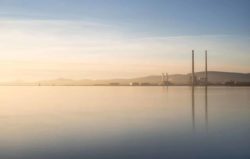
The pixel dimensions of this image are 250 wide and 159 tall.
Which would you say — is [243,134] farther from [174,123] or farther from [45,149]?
[45,149]

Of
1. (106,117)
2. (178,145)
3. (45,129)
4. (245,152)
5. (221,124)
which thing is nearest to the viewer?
(245,152)

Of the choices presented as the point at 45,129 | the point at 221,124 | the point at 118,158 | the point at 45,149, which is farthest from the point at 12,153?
the point at 221,124

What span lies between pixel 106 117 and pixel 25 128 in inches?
82.8

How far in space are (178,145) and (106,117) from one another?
345 cm

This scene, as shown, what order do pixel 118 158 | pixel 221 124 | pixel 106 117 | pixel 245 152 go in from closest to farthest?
pixel 118 158 < pixel 245 152 < pixel 221 124 < pixel 106 117

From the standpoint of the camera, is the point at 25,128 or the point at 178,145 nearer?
the point at 178,145

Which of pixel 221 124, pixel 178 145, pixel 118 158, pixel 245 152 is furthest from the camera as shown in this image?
pixel 221 124

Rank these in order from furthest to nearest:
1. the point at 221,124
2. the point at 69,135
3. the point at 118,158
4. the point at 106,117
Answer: the point at 106,117 < the point at 221,124 < the point at 69,135 < the point at 118,158

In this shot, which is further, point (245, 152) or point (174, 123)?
point (174, 123)

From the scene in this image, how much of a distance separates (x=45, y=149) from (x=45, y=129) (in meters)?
1.76

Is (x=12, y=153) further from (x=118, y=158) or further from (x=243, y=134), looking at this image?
(x=243, y=134)

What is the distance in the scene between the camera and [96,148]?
4.79 meters

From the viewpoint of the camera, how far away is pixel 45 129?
21.1 feet

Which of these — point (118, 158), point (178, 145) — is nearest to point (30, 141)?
point (118, 158)
